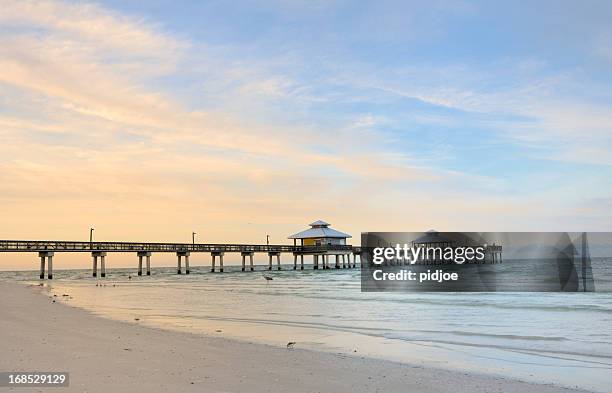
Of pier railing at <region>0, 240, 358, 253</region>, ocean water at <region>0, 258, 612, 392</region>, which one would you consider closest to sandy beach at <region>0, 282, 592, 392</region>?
ocean water at <region>0, 258, 612, 392</region>

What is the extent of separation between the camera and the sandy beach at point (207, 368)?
6.81 m

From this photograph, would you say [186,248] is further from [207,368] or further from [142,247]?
[207,368]

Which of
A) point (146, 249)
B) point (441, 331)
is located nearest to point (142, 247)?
point (146, 249)

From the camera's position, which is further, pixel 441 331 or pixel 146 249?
pixel 146 249

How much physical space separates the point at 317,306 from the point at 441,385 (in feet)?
50.5

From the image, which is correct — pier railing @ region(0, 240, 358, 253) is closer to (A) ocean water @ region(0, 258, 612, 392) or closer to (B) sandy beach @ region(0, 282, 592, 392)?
(A) ocean water @ region(0, 258, 612, 392)

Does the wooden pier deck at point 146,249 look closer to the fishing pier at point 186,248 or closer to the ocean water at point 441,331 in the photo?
the fishing pier at point 186,248

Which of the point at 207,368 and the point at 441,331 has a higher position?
the point at 207,368

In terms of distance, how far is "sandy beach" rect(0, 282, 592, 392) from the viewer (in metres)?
6.81

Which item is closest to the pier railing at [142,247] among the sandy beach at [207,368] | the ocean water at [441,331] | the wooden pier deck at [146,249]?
the wooden pier deck at [146,249]

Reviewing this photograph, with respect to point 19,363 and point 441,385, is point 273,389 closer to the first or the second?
point 441,385

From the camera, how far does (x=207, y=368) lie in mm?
7879

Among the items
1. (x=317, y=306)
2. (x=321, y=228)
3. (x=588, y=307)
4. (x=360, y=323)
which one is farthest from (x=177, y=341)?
(x=321, y=228)

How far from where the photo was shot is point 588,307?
22609mm
